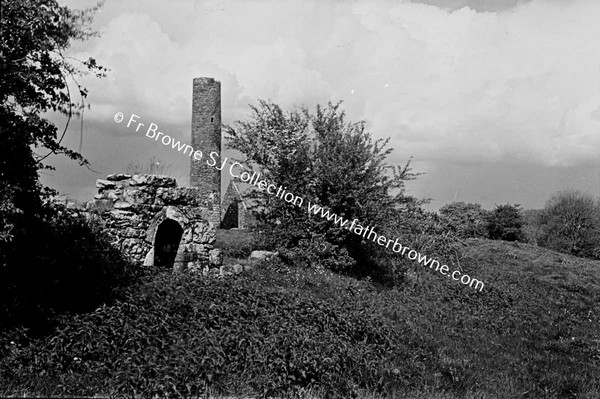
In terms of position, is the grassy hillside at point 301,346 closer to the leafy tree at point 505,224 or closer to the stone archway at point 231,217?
the stone archway at point 231,217

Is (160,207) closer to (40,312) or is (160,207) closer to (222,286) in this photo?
(222,286)

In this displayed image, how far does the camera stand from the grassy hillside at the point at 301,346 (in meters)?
7.70

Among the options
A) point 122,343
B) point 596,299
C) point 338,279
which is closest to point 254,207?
point 338,279

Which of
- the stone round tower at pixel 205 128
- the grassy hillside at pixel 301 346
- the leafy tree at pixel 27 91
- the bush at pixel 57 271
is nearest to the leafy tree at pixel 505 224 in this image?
the stone round tower at pixel 205 128

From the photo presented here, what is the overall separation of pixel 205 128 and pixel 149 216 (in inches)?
992

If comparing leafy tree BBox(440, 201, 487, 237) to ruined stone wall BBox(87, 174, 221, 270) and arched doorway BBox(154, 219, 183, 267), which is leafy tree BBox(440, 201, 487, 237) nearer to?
arched doorway BBox(154, 219, 183, 267)

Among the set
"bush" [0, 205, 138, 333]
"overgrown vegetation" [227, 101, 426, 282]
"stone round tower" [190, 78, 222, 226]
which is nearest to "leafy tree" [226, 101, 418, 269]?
"overgrown vegetation" [227, 101, 426, 282]

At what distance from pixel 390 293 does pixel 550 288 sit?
333 inches

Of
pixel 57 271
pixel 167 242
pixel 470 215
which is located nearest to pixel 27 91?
pixel 57 271

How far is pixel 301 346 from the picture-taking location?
911cm

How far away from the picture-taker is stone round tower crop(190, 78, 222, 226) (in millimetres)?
38469

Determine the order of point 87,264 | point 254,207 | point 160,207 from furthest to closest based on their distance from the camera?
point 254,207 < point 160,207 < point 87,264

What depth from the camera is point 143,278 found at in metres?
12.0

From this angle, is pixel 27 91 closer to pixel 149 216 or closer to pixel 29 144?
pixel 29 144
